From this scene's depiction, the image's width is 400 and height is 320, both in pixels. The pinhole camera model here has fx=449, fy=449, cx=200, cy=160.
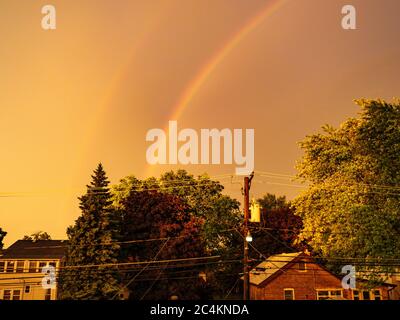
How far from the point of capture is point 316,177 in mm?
34312

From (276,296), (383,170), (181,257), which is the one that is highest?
(383,170)

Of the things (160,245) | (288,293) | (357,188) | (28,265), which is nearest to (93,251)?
(160,245)

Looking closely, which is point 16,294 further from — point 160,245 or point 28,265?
point 160,245

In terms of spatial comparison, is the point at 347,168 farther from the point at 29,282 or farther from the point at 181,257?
the point at 29,282

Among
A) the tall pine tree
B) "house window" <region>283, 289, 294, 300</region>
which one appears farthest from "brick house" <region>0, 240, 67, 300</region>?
"house window" <region>283, 289, 294, 300</region>

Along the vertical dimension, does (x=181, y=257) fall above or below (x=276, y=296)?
above

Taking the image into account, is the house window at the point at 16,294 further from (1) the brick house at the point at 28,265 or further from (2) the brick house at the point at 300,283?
(2) the brick house at the point at 300,283

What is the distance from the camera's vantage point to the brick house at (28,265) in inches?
2279

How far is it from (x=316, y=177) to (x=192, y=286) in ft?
61.8

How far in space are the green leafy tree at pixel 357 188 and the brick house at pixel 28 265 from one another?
38179mm

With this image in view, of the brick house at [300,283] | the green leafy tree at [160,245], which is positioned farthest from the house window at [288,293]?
the green leafy tree at [160,245]

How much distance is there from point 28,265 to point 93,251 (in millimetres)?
17990

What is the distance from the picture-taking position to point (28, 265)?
60.5 meters
